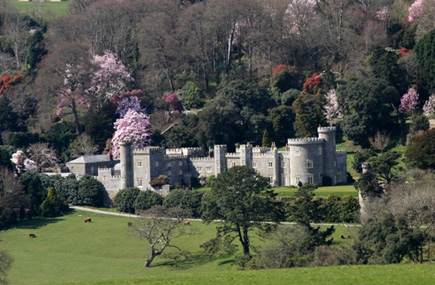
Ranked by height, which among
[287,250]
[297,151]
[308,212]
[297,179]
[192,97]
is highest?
[192,97]

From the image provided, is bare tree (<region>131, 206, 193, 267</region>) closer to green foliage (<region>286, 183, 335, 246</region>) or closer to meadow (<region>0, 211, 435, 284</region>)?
meadow (<region>0, 211, 435, 284</region>)

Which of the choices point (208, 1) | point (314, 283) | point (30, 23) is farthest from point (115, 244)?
point (30, 23)

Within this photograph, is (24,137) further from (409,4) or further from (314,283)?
(314,283)

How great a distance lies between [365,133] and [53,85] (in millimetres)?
35717

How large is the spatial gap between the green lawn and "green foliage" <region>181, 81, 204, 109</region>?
48.3m

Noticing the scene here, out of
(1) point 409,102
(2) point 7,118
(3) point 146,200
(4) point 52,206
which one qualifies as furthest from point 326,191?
(2) point 7,118

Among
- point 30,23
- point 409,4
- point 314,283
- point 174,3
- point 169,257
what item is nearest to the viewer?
point 314,283

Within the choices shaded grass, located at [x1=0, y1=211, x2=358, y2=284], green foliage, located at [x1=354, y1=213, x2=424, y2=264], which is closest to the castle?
shaded grass, located at [x1=0, y1=211, x2=358, y2=284]

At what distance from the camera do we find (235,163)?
9681 cm

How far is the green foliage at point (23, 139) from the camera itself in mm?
113125

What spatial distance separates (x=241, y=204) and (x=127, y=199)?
59.4ft

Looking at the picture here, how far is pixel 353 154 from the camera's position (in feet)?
322

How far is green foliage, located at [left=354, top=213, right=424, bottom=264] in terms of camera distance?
63.8m

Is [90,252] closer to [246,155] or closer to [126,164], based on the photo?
[126,164]
